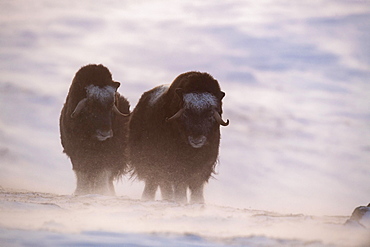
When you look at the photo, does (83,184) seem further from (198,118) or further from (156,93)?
(198,118)

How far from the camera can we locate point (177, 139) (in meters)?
11.1

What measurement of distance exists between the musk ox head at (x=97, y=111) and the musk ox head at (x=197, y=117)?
2244 mm

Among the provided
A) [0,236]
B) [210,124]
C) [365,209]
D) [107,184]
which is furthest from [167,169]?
[0,236]

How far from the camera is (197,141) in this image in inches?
427

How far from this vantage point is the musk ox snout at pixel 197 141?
1085 cm

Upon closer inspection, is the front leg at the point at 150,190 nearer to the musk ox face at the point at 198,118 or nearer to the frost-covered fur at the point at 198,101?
the musk ox face at the point at 198,118

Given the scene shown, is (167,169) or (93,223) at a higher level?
(167,169)

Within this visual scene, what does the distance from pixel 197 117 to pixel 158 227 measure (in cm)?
372

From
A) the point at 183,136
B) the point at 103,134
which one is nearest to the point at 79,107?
the point at 103,134

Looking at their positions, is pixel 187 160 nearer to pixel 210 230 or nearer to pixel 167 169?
pixel 167 169

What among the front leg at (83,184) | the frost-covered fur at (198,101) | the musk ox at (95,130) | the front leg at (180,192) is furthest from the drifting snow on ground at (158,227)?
the front leg at (83,184)

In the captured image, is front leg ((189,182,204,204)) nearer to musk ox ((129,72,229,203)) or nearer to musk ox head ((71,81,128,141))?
musk ox ((129,72,229,203))

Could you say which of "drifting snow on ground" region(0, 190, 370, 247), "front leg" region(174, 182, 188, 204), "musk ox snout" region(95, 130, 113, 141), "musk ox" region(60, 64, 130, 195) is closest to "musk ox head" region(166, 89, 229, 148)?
"front leg" region(174, 182, 188, 204)

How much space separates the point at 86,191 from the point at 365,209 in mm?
6338
